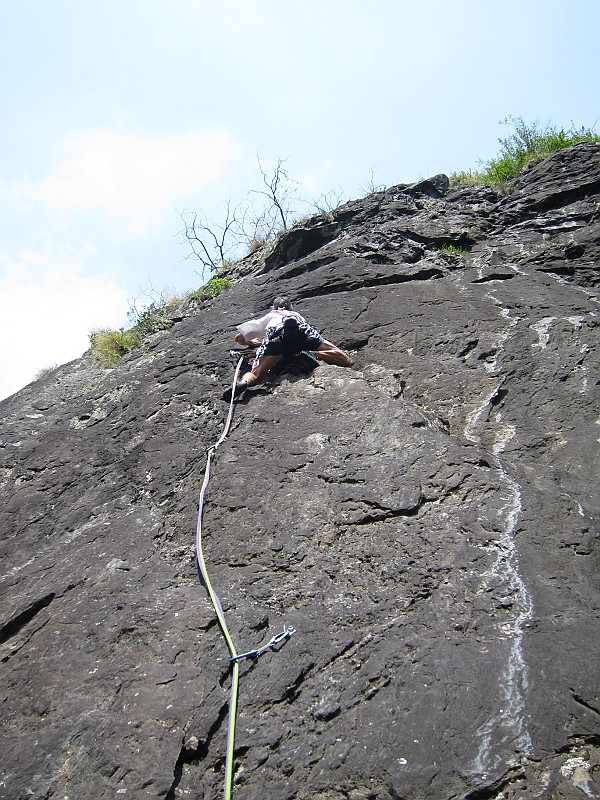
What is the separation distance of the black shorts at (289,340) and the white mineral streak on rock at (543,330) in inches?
83.6

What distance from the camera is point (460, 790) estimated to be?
278cm

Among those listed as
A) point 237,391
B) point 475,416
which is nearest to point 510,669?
point 475,416

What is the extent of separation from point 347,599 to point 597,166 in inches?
295

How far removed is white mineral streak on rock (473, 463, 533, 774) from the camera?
288 cm

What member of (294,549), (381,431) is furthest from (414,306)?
(294,549)

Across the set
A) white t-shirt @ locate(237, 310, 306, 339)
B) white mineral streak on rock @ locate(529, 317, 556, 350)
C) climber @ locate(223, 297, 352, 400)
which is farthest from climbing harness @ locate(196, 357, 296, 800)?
white mineral streak on rock @ locate(529, 317, 556, 350)

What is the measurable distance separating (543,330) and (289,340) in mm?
2519

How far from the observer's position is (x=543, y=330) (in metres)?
6.09

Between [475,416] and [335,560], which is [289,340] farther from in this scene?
[335,560]

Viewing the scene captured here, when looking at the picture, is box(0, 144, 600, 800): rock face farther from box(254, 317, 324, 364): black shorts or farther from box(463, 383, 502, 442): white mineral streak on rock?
box(254, 317, 324, 364): black shorts

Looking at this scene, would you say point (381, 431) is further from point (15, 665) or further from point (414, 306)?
point (15, 665)

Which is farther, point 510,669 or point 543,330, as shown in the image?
point 543,330

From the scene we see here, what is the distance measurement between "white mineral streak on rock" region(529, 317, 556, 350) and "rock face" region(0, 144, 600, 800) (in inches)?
0.9

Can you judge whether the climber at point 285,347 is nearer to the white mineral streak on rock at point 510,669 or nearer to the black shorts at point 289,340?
the black shorts at point 289,340
